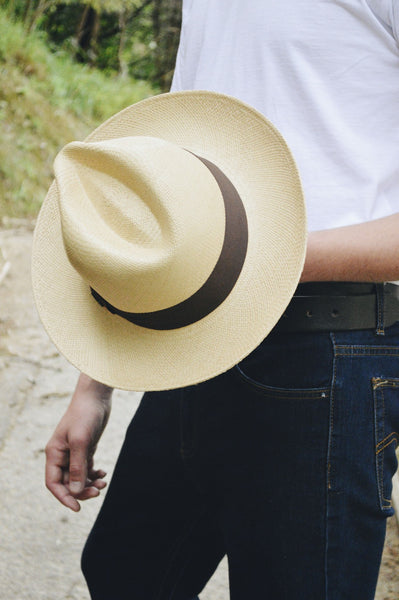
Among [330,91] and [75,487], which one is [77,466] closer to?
[75,487]

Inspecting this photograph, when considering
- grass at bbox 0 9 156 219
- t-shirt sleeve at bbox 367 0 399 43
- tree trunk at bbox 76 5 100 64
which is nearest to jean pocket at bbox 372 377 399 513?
t-shirt sleeve at bbox 367 0 399 43

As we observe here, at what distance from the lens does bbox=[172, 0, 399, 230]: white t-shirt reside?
1076 mm

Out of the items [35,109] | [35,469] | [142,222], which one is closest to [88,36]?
[35,109]

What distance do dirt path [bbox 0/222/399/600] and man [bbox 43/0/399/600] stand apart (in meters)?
1.59

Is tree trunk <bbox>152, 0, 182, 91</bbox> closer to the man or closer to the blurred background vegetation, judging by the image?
the blurred background vegetation

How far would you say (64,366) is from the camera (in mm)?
4199

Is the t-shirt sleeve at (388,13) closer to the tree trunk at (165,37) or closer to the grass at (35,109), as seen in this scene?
the grass at (35,109)

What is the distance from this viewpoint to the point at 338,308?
1.09 m

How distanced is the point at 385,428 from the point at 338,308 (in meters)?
0.22

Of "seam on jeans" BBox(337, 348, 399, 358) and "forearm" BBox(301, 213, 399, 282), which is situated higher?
"forearm" BBox(301, 213, 399, 282)

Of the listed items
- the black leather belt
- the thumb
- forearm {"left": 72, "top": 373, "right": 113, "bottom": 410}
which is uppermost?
the black leather belt

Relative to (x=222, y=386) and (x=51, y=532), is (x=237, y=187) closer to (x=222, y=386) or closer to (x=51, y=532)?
(x=222, y=386)

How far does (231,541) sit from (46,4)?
9405 millimetres

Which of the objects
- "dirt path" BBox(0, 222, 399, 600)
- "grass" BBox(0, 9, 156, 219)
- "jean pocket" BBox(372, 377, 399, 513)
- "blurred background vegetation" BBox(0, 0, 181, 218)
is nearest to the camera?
"jean pocket" BBox(372, 377, 399, 513)
